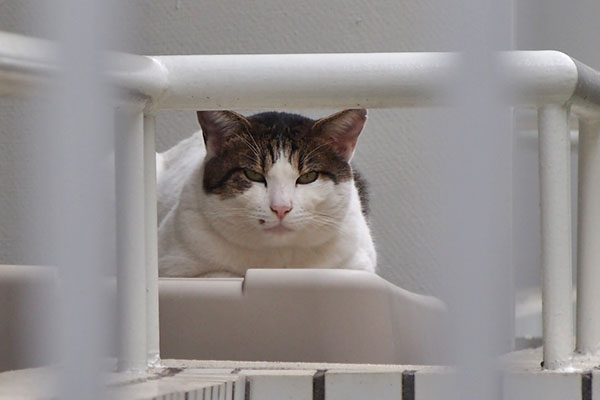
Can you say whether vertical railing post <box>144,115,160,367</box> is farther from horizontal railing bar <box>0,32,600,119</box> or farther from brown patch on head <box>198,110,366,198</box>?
brown patch on head <box>198,110,366,198</box>

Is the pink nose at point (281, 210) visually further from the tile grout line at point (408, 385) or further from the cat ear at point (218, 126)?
the tile grout line at point (408, 385)

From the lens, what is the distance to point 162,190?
192cm

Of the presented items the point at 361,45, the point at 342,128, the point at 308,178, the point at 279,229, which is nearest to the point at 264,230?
the point at 279,229

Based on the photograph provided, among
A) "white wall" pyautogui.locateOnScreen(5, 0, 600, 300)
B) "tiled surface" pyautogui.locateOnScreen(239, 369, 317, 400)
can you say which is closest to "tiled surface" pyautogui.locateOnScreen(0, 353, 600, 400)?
"tiled surface" pyautogui.locateOnScreen(239, 369, 317, 400)

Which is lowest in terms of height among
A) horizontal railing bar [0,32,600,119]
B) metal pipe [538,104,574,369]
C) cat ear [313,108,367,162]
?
metal pipe [538,104,574,369]

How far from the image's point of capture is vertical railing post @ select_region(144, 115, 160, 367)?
75cm

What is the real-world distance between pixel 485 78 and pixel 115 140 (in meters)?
0.41

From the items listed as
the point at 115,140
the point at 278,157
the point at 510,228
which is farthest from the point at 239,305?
the point at 510,228

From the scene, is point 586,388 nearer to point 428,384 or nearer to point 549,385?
point 549,385

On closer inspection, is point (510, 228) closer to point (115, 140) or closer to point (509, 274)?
point (509, 274)

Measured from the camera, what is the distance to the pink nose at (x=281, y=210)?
1573 millimetres

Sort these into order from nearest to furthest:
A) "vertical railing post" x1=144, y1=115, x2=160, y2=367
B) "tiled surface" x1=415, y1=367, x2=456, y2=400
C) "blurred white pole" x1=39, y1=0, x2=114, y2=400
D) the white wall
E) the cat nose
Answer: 1. "blurred white pole" x1=39, y1=0, x2=114, y2=400
2. "tiled surface" x1=415, y1=367, x2=456, y2=400
3. "vertical railing post" x1=144, y1=115, x2=160, y2=367
4. the cat nose
5. the white wall

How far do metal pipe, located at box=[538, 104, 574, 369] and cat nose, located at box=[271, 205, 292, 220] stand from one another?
83cm

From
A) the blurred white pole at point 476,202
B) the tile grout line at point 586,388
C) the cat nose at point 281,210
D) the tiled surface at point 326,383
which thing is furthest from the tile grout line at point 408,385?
the cat nose at point 281,210
